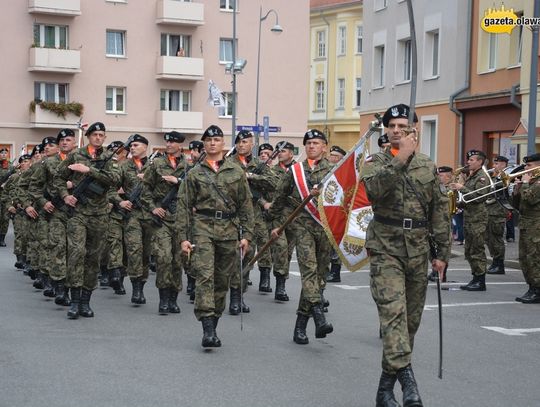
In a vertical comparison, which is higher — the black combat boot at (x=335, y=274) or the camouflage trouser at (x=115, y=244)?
the camouflage trouser at (x=115, y=244)

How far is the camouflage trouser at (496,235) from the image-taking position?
1634cm

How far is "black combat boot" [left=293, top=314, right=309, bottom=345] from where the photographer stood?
9586mm

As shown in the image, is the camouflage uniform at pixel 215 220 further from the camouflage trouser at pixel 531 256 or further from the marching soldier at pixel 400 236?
the camouflage trouser at pixel 531 256

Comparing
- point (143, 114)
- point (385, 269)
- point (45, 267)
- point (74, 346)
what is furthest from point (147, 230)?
point (143, 114)

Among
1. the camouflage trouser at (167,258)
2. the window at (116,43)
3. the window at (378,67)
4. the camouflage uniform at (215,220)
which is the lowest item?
the camouflage trouser at (167,258)

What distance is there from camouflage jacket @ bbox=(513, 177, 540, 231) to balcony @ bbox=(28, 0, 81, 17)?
36001 mm

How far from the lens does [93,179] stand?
11133 mm

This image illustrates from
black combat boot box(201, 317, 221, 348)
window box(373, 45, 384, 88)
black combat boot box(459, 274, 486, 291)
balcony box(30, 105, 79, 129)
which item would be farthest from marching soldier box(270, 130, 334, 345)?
balcony box(30, 105, 79, 129)

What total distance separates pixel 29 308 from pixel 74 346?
9.59 feet

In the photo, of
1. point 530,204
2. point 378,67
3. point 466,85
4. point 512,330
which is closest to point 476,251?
point 530,204

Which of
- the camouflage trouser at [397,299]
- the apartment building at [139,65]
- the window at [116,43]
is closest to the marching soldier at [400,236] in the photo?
the camouflage trouser at [397,299]

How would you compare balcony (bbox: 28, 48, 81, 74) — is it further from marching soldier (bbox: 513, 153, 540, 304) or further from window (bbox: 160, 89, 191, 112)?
marching soldier (bbox: 513, 153, 540, 304)

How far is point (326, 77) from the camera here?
65.4 m

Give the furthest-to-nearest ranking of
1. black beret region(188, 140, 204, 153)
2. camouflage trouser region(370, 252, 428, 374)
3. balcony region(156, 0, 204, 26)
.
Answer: balcony region(156, 0, 204, 26) → black beret region(188, 140, 204, 153) → camouflage trouser region(370, 252, 428, 374)
